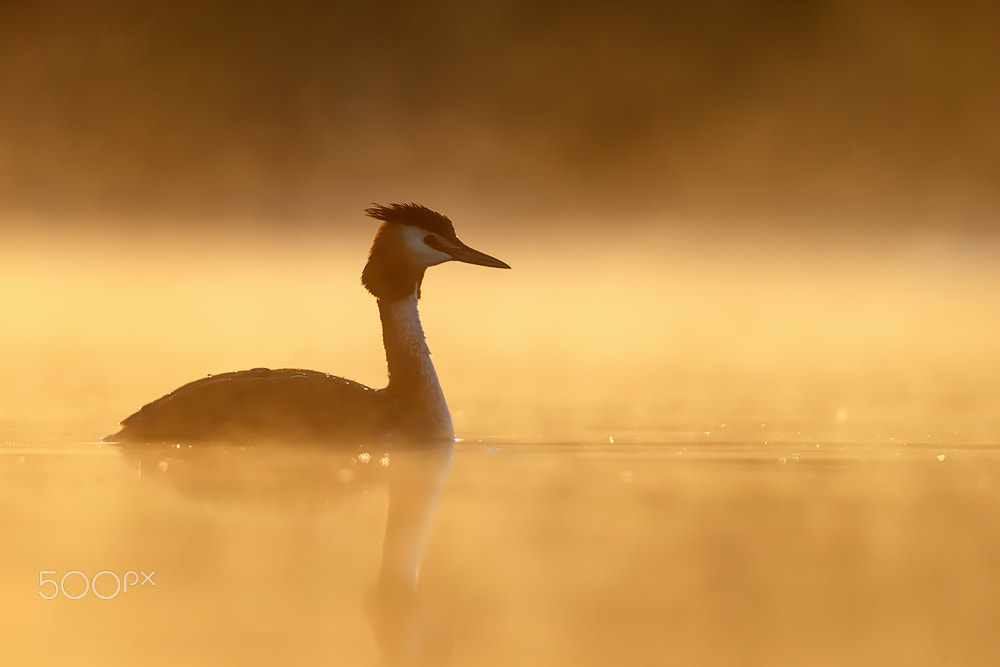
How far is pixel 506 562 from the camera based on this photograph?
3.90 metres

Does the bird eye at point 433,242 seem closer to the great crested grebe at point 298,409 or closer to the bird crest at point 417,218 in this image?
the bird crest at point 417,218

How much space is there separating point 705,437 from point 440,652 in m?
4.84

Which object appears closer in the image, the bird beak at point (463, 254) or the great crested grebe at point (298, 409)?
the great crested grebe at point (298, 409)

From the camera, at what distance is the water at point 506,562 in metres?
3.02

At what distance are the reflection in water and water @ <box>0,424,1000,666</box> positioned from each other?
16mm

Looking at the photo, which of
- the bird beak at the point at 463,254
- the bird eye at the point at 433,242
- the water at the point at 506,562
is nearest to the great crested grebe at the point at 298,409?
the bird eye at the point at 433,242

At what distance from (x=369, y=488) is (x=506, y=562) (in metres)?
1.69

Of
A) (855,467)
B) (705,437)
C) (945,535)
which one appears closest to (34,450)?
(705,437)

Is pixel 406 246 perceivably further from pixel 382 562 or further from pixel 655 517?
pixel 382 562

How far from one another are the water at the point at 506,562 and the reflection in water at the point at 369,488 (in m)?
0.02

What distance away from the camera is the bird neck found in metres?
7.38

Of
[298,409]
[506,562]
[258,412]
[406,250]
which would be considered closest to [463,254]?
Answer: [406,250]

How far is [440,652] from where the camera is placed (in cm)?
293

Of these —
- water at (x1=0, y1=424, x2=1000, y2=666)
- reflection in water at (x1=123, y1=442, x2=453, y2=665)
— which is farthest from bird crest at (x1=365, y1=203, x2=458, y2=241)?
water at (x1=0, y1=424, x2=1000, y2=666)
